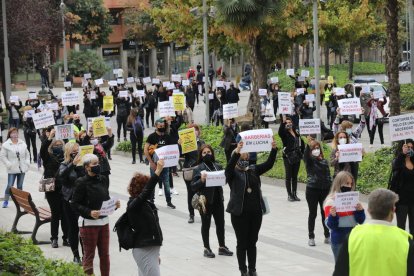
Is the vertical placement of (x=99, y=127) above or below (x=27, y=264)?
above

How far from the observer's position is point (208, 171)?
13.2m

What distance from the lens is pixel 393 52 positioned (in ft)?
70.6

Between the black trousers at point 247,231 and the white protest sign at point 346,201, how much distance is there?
4.83 ft

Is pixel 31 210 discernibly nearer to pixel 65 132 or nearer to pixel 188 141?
pixel 188 141

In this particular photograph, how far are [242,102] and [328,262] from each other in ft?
113

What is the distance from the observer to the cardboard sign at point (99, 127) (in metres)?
18.4

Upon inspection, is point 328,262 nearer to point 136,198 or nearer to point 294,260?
point 294,260

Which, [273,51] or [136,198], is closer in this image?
[136,198]

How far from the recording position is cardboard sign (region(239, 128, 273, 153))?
1142 cm

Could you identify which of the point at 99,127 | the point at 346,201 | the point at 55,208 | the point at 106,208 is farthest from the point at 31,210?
the point at 346,201

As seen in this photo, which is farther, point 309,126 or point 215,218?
point 309,126

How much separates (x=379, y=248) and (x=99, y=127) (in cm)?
1228

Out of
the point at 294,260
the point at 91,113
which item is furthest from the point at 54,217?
the point at 91,113

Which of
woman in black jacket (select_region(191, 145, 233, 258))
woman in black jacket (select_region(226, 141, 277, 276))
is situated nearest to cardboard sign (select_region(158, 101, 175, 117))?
woman in black jacket (select_region(191, 145, 233, 258))
